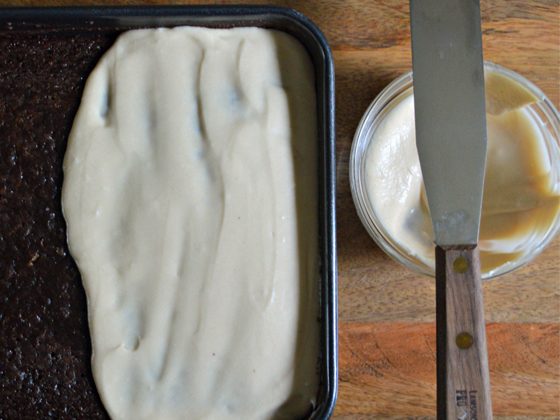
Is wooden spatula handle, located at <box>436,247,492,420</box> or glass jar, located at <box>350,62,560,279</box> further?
glass jar, located at <box>350,62,560,279</box>

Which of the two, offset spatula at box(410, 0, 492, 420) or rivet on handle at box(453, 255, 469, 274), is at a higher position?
offset spatula at box(410, 0, 492, 420)

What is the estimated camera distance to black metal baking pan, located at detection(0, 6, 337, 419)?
4.22 ft

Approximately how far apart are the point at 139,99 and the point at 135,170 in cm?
12

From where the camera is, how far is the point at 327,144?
1.28 m

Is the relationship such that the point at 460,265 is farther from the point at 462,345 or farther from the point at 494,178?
the point at 494,178

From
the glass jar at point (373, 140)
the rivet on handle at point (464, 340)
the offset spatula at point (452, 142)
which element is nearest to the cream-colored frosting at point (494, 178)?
the glass jar at point (373, 140)

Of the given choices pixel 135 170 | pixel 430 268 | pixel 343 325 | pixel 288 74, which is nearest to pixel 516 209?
pixel 430 268

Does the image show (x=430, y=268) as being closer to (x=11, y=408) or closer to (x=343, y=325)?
(x=343, y=325)

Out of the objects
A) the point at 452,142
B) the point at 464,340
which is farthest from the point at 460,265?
the point at 452,142

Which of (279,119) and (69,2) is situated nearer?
(279,119)

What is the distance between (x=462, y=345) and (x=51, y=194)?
71cm

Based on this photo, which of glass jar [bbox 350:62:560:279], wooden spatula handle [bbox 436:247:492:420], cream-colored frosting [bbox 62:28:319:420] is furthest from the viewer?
glass jar [bbox 350:62:560:279]

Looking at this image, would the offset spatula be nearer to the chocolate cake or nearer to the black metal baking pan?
the black metal baking pan

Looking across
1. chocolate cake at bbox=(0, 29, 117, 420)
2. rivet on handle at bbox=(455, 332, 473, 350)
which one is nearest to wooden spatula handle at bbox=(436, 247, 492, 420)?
rivet on handle at bbox=(455, 332, 473, 350)
